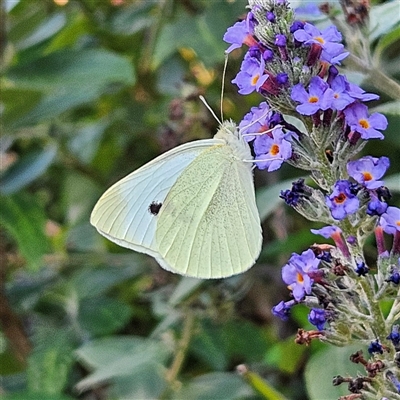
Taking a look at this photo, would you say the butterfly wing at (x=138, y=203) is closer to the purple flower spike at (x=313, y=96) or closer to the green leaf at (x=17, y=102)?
the purple flower spike at (x=313, y=96)

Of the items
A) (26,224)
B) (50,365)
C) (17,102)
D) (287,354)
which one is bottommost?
(287,354)

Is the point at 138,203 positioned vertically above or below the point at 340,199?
below

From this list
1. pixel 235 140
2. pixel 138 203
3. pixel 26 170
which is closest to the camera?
pixel 235 140

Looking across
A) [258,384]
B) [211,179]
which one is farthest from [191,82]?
[258,384]

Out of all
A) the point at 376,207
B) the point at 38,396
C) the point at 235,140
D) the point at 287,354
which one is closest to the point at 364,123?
the point at 376,207

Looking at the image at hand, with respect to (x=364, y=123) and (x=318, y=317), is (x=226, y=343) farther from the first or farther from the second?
(x=364, y=123)
